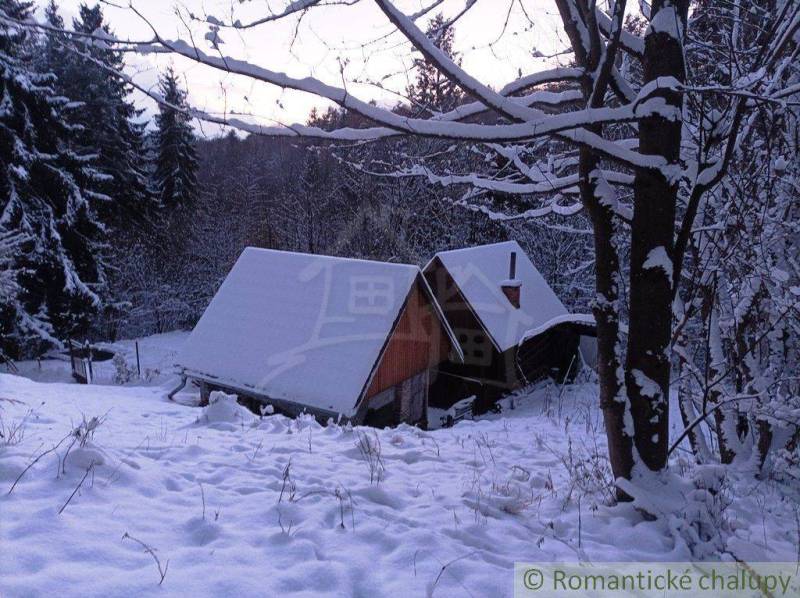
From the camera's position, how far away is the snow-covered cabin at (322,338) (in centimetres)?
1031

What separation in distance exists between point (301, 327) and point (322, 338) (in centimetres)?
72

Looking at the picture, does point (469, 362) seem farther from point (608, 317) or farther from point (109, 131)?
point (109, 131)

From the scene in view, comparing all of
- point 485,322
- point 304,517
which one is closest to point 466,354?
point 485,322

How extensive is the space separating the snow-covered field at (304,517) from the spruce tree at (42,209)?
58.3 feet

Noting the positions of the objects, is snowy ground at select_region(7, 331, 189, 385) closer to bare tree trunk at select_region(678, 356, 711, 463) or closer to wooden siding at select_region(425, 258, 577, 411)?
wooden siding at select_region(425, 258, 577, 411)

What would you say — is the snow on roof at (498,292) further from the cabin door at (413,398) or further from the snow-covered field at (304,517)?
the snow-covered field at (304,517)

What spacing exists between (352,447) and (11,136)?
67.6 feet

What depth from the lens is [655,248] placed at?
3.09m

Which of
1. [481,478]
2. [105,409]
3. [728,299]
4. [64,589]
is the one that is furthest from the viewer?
[105,409]

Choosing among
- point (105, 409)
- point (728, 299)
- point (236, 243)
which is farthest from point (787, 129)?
point (236, 243)

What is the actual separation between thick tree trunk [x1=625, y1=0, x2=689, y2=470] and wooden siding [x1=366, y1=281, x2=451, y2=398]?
7.51 metres

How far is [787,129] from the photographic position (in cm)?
418

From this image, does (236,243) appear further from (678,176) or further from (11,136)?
(678,176)

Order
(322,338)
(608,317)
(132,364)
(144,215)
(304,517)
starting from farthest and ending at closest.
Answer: (144,215) → (132,364) → (322,338) → (608,317) → (304,517)
